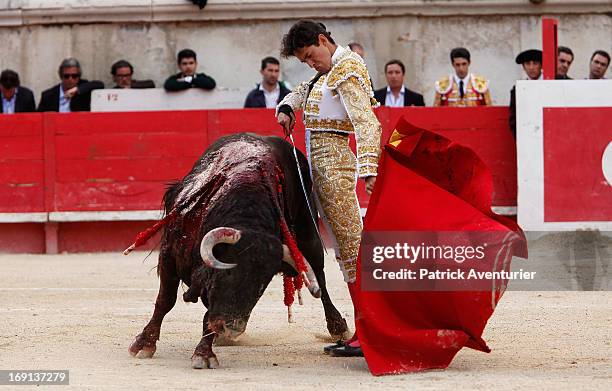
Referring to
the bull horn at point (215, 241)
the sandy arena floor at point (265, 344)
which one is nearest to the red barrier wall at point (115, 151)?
the sandy arena floor at point (265, 344)

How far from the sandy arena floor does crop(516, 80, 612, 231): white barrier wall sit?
6.06 ft

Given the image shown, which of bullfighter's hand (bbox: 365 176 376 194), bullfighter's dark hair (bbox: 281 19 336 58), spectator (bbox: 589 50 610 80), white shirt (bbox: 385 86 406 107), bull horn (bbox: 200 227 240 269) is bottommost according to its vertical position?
bull horn (bbox: 200 227 240 269)

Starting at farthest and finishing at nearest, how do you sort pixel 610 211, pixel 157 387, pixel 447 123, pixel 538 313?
pixel 447 123 < pixel 610 211 < pixel 538 313 < pixel 157 387

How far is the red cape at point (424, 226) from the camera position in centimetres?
427

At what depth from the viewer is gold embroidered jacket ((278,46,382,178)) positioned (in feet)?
14.5

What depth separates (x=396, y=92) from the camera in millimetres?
9070

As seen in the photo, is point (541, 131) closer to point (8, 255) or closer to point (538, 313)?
point (538, 313)

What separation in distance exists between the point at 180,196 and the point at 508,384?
4.59 feet

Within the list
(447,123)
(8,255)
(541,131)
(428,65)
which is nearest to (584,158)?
(541,131)

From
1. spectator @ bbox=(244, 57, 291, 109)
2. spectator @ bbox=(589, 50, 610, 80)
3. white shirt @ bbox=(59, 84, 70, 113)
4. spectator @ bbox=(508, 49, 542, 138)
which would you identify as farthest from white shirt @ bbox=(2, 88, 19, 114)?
spectator @ bbox=(589, 50, 610, 80)

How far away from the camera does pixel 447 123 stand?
29.0 feet

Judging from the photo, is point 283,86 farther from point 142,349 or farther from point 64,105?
point 142,349

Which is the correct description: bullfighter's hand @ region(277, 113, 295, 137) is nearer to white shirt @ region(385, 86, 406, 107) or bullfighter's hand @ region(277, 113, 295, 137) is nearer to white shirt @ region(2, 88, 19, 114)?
white shirt @ region(385, 86, 406, 107)

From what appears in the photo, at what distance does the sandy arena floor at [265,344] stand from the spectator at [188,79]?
8.72ft
